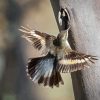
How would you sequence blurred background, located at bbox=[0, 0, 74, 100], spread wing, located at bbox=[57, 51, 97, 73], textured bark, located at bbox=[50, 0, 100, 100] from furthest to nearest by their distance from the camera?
blurred background, located at bbox=[0, 0, 74, 100] < textured bark, located at bbox=[50, 0, 100, 100] < spread wing, located at bbox=[57, 51, 97, 73]

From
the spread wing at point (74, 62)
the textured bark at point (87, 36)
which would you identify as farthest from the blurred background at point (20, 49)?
the spread wing at point (74, 62)

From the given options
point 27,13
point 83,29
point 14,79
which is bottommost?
point 83,29

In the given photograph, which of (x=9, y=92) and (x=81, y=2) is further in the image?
(x=9, y=92)

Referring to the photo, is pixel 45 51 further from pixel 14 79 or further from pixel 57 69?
pixel 14 79

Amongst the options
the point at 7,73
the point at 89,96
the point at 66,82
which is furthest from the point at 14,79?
the point at 89,96

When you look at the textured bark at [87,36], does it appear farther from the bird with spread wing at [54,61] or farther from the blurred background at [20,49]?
the blurred background at [20,49]

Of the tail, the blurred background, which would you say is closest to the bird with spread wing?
the tail

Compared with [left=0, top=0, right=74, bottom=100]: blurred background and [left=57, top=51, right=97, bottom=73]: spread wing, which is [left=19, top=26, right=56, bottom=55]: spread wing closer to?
[left=57, top=51, right=97, bottom=73]: spread wing
